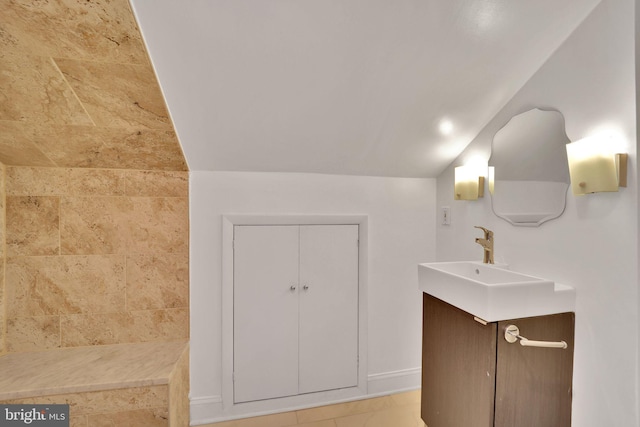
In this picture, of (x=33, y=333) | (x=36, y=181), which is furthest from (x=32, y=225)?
(x=33, y=333)

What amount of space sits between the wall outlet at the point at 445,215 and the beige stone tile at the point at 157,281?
2003 millimetres

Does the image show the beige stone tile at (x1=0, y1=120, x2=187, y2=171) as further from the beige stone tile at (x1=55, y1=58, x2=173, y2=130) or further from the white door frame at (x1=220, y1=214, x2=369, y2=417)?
the white door frame at (x1=220, y1=214, x2=369, y2=417)

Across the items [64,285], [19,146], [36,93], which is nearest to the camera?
[36,93]

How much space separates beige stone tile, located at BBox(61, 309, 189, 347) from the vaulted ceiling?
1.00 metres

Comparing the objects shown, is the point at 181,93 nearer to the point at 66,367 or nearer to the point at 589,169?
the point at 66,367

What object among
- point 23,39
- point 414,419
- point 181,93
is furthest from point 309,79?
point 414,419

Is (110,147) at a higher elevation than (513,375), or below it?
higher

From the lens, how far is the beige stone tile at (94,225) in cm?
193

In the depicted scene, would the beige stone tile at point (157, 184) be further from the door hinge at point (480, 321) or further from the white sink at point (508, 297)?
the door hinge at point (480, 321)

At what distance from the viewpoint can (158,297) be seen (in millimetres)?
2053

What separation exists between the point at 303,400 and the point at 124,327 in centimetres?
137

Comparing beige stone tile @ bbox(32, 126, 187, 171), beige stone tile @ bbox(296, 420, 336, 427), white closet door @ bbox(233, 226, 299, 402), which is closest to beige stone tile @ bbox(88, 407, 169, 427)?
white closet door @ bbox(233, 226, 299, 402)

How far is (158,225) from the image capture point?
80.5 inches

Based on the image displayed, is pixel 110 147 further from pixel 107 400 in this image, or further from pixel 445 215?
pixel 445 215
